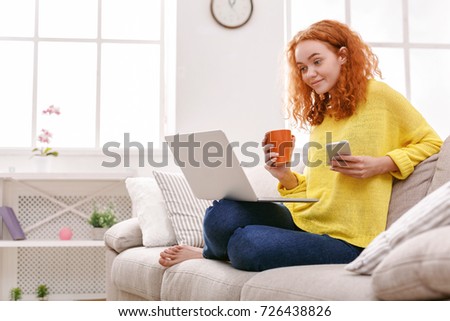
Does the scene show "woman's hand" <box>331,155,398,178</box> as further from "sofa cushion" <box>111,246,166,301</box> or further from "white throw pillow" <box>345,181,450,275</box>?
"sofa cushion" <box>111,246,166,301</box>

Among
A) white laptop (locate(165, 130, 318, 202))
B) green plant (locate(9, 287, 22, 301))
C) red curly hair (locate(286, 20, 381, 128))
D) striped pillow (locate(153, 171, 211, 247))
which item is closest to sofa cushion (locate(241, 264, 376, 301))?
white laptop (locate(165, 130, 318, 202))

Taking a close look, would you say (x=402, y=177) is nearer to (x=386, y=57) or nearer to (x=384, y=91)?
(x=384, y=91)

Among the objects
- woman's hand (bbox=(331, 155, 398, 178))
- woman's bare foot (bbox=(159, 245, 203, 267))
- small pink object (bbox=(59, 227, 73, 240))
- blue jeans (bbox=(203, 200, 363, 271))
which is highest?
woman's hand (bbox=(331, 155, 398, 178))

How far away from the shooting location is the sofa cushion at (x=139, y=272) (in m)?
2.14

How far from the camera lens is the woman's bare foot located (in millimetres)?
2029

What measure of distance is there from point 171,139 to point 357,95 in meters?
0.61

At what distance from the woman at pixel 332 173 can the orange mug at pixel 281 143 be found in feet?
0.08

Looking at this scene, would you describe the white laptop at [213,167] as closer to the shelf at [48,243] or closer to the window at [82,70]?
the shelf at [48,243]

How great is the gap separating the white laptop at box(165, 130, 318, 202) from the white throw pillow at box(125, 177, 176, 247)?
23.6 inches

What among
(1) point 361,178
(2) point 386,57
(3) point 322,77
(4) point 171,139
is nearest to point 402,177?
(1) point 361,178

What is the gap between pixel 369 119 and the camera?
189 cm

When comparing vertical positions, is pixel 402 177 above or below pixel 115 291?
above

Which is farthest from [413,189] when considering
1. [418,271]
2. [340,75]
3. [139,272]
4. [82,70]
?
[82,70]

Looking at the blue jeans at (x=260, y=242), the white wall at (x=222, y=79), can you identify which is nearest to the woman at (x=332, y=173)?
the blue jeans at (x=260, y=242)
